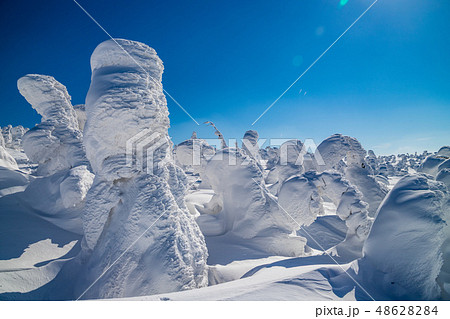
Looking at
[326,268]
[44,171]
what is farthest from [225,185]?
[44,171]

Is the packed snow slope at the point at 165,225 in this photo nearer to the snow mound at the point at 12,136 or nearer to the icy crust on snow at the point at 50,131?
the icy crust on snow at the point at 50,131

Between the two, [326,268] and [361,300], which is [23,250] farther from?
[361,300]

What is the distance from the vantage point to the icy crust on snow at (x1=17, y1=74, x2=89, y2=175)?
567 centimetres

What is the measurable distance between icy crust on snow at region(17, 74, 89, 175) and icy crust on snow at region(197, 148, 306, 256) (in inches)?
152

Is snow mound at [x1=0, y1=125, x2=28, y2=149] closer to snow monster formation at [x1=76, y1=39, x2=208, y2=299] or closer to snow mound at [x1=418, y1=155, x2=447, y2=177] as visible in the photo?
→ snow monster formation at [x1=76, y1=39, x2=208, y2=299]

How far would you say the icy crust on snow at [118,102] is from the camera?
2.68m

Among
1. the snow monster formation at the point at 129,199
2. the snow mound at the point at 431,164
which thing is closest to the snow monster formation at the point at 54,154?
the snow monster formation at the point at 129,199

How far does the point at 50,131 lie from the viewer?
5809 mm

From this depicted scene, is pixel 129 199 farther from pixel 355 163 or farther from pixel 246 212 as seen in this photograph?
pixel 355 163

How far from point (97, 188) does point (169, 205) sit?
1072 millimetres

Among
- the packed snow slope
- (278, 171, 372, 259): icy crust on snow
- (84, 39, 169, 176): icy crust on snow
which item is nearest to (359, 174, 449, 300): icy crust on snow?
the packed snow slope

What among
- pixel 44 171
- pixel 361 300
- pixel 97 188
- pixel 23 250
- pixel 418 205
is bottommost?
pixel 361 300

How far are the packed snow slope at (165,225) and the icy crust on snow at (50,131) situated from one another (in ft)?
0.17
